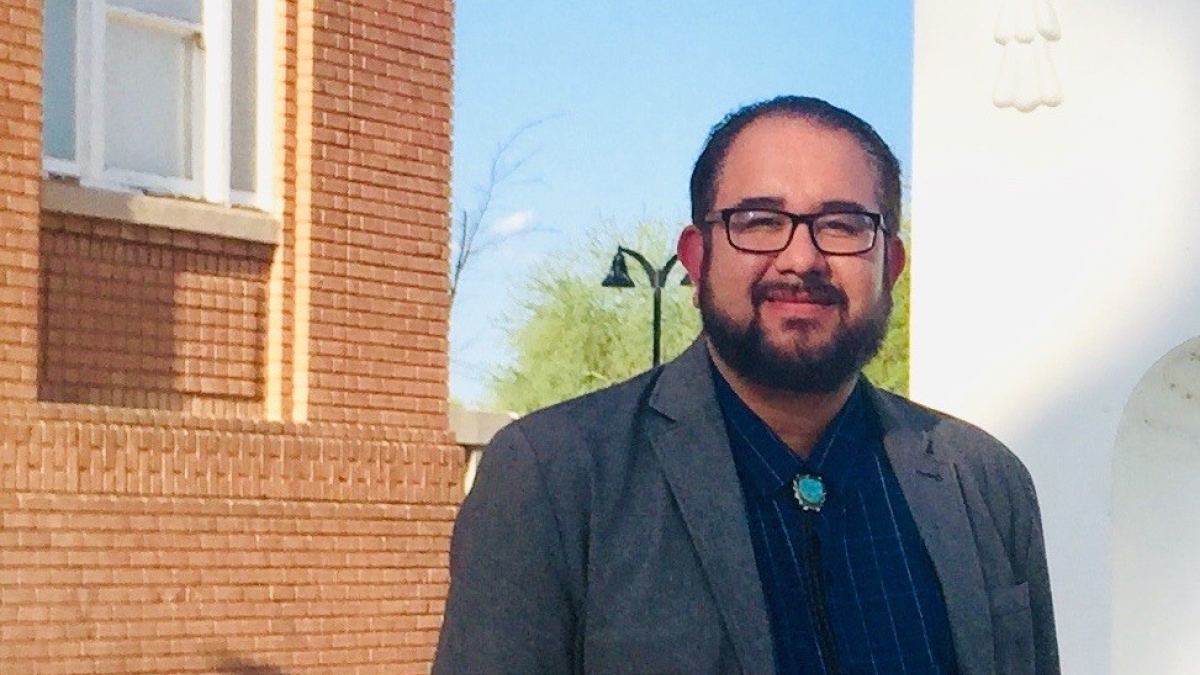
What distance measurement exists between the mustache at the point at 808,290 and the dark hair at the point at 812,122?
0.11 meters

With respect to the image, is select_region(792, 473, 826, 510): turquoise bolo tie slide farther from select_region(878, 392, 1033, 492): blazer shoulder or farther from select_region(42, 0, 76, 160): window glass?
select_region(42, 0, 76, 160): window glass

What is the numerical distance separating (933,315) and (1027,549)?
16.4 feet

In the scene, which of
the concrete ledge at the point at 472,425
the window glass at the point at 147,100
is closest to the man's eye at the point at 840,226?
the window glass at the point at 147,100

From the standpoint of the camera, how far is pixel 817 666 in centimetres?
242

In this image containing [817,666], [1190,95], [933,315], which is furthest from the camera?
[933,315]

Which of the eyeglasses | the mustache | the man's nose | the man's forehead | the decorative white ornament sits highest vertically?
the decorative white ornament

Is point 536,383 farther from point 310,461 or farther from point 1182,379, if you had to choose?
point 1182,379

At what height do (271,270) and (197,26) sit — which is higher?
(197,26)

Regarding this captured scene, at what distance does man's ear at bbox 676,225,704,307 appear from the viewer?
253 cm

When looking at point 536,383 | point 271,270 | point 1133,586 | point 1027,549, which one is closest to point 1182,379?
point 1133,586

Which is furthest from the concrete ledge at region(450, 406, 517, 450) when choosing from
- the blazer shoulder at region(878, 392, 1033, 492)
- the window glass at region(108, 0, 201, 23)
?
the blazer shoulder at region(878, 392, 1033, 492)

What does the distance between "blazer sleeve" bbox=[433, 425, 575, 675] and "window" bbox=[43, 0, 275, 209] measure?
8.36m

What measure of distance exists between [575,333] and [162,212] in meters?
35.0

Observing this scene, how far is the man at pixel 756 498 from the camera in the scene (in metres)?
2.36
